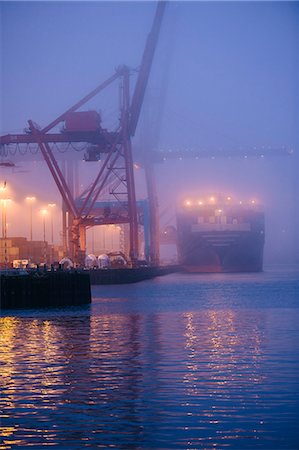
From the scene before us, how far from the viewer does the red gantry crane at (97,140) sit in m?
68.2

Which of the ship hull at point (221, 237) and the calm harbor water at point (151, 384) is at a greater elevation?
the ship hull at point (221, 237)

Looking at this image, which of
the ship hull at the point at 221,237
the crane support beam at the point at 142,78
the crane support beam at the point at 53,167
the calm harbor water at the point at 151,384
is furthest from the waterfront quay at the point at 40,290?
the ship hull at the point at 221,237

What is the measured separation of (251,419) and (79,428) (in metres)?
2.82

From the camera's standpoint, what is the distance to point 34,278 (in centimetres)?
4100

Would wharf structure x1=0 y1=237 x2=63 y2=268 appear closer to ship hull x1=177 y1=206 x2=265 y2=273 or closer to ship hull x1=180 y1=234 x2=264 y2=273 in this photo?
ship hull x1=177 y1=206 x2=265 y2=273

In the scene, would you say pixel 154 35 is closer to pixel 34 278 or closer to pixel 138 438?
pixel 34 278

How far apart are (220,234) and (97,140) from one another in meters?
32.7

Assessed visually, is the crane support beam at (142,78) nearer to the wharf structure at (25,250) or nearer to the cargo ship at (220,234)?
the wharf structure at (25,250)

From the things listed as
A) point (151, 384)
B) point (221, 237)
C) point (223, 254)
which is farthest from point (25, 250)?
point (151, 384)

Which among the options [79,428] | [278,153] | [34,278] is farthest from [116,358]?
[278,153]

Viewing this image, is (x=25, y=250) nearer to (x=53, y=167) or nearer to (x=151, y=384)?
(x=53, y=167)

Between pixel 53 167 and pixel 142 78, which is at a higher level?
pixel 142 78

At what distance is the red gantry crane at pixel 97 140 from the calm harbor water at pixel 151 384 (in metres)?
38.5

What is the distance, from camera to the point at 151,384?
642 inches
